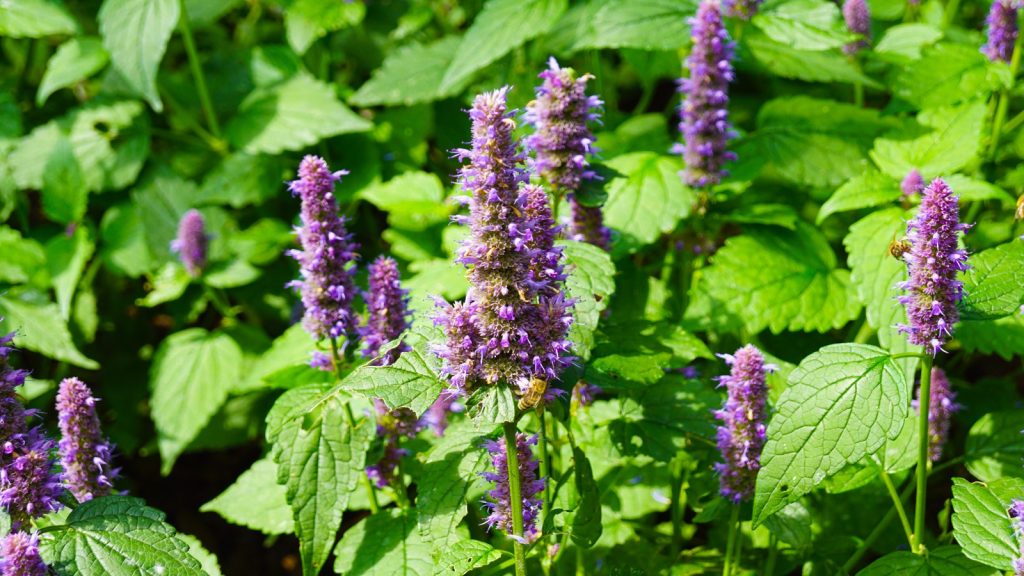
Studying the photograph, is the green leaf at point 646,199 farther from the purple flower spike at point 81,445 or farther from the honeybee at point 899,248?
A: the purple flower spike at point 81,445

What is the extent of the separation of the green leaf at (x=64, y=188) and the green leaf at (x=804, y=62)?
12.4ft

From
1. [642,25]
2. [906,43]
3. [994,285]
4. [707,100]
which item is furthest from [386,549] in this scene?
[906,43]

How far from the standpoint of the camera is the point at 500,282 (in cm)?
243

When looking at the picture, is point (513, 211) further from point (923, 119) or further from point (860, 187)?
point (923, 119)

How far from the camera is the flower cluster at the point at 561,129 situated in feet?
10.8

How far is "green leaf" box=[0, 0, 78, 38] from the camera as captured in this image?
5629mm

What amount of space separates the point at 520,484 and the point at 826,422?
0.88m

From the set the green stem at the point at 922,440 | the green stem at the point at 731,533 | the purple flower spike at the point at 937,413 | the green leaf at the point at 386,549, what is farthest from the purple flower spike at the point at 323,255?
the purple flower spike at the point at 937,413

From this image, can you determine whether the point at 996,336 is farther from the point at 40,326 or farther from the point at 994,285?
the point at 40,326

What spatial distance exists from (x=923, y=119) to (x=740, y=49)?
3.01ft

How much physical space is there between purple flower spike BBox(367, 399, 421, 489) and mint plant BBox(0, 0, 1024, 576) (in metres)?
0.01

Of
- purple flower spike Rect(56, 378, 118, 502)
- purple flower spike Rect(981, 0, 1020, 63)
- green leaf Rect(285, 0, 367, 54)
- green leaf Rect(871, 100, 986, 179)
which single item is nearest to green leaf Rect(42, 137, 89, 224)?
green leaf Rect(285, 0, 367, 54)

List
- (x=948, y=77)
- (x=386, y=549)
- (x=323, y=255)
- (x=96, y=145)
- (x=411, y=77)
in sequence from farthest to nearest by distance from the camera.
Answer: (x=96, y=145), (x=411, y=77), (x=948, y=77), (x=386, y=549), (x=323, y=255)

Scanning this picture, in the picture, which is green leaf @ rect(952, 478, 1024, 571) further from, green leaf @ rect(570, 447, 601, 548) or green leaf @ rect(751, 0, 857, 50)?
green leaf @ rect(751, 0, 857, 50)
